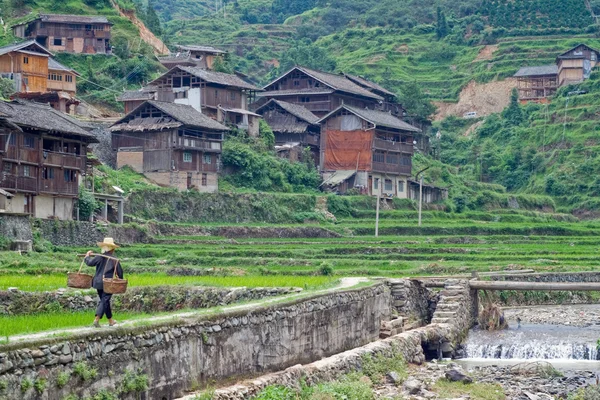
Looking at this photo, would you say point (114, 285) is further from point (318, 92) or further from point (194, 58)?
point (194, 58)

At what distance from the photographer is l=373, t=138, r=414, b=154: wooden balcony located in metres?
79.2

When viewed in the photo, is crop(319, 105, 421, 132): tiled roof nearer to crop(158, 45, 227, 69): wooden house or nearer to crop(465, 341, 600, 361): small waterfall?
crop(158, 45, 227, 69): wooden house

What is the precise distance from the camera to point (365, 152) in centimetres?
7881

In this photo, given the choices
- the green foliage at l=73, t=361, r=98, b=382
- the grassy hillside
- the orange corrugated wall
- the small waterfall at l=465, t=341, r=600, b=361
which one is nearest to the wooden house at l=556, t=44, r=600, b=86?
the orange corrugated wall

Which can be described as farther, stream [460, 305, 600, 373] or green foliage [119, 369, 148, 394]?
stream [460, 305, 600, 373]

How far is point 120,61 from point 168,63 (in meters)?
5.40

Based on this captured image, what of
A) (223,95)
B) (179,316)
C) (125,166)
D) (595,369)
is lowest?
(595,369)

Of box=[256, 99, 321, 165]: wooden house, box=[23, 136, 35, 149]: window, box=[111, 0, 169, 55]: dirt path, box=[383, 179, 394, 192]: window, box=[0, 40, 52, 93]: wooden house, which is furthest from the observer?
box=[111, 0, 169, 55]: dirt path

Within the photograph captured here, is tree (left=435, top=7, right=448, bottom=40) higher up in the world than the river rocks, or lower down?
Result: higher up

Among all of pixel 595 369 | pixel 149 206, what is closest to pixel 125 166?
pixel 149 206

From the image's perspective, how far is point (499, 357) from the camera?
33000 mm

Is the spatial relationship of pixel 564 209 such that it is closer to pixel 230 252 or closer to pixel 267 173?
pixel 267 173

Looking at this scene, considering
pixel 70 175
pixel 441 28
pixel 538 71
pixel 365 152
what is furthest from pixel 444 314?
pixel 441 28

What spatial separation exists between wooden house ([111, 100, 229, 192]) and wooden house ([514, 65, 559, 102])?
4880 centimetres
